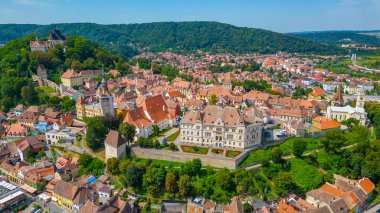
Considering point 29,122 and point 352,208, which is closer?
point 352,208

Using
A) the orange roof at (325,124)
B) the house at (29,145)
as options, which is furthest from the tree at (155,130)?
the orange roof at (325,124)

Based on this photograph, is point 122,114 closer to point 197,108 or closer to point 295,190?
point 197,108

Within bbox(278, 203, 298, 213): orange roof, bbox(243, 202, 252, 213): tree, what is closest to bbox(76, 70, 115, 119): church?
bbox(243, 202, 252, 213): tree

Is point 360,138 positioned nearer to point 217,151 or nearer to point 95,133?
point 217,151

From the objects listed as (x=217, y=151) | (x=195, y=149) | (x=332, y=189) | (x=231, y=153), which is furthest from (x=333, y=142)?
(x=195, y=149)

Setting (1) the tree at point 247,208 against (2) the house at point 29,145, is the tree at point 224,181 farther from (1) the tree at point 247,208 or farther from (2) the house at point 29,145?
(2) the house at point 29,145

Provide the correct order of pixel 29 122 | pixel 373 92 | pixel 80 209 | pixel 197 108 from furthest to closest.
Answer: pixel 373 92 → pixel 29 122 → pixel 197 108 → pixel 80 209

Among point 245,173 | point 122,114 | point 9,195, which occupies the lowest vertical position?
point 9,195

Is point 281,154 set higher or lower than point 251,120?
lower

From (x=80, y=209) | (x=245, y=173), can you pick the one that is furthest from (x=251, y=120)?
(x=80, y=209)
